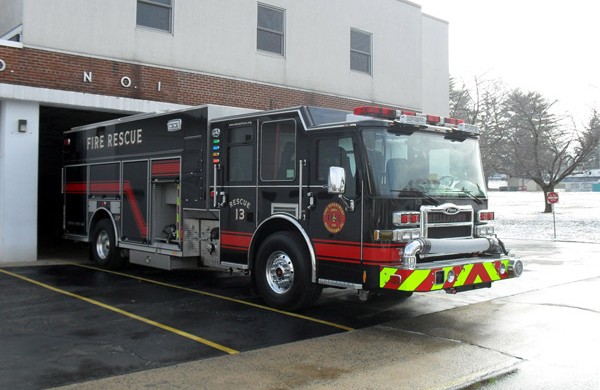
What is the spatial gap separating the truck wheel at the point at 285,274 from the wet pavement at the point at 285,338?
0.75ft


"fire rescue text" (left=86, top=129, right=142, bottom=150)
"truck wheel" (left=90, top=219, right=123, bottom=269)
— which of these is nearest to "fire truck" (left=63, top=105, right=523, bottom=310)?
"fire rescue text" (left=86, top=129, right=142, bottom=150)

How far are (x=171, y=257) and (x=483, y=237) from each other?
4997 millimetres

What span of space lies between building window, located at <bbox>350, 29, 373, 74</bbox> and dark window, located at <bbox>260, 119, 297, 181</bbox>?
1096 cm

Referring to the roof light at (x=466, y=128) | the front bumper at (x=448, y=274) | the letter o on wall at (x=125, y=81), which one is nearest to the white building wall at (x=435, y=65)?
the letter o on wall at (x=125, y=81)

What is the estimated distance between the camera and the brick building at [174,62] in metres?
→ 12.2

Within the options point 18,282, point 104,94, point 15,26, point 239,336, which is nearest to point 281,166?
point 239,336

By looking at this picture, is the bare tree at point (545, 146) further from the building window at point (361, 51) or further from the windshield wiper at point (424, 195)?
the windshield wiper at point (424, 195)

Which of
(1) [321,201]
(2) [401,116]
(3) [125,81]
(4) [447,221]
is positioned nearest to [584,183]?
(3) [125,81]

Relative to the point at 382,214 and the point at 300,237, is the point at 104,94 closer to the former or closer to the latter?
the point at 300,237

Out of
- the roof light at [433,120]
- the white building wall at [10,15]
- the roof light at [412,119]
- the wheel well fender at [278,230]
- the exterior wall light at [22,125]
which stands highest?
the white building wall at [10,15]

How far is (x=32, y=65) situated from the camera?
1210 centimetres

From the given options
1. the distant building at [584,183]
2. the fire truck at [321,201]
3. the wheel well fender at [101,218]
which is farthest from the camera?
the distant building at [584,183]

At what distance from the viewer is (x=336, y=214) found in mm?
7105

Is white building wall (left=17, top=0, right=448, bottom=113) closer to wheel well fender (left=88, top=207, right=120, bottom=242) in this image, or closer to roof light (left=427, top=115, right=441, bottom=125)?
wheel well fender (left=88, top=207, right=120, bottom=242)
